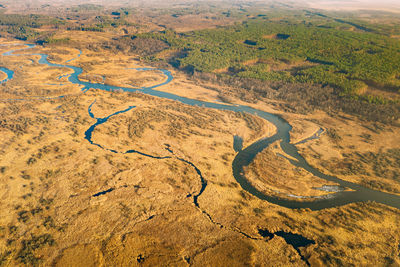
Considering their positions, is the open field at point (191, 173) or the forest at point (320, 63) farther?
the forest at point (320, 63)

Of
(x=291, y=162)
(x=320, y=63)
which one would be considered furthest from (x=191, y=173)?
(x=320, y=63)

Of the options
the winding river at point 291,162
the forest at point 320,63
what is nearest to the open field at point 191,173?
the forest at point 320,63

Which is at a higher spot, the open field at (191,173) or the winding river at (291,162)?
the open field at (191,173)

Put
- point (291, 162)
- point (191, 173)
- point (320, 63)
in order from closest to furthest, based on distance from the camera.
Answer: point (191, 173) < point (291, 162) < point (320, 63)

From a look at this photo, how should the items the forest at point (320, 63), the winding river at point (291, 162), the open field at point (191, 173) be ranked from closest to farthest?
the open field at point (191, 173)
the winding river at point (291, 162)
the forest at point (320, 63)

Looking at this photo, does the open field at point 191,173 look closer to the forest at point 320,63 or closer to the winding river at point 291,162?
the forest at point 320,63

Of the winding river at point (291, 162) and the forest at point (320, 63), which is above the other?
the forest at point (320, 63)

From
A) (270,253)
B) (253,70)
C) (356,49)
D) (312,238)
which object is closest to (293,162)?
(312,238)

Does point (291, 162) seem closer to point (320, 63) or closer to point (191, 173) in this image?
point (191, 173)

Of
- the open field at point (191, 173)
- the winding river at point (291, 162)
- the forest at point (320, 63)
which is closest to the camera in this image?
the open field at point (191, 173)

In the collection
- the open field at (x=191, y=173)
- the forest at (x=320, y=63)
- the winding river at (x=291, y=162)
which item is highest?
the forest at (x=320, y=63)

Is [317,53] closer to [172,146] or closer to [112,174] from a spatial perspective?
[172,146]
